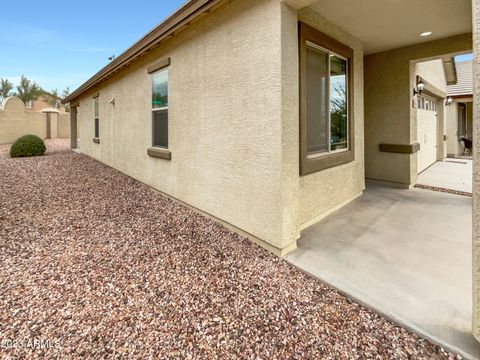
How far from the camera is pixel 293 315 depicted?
7.91 feet

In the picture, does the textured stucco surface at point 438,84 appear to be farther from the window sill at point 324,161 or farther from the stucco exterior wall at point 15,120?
the stucco exterior wall at point 15,120

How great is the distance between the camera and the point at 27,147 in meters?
12.4

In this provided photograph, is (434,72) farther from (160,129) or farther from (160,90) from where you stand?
(160,129)

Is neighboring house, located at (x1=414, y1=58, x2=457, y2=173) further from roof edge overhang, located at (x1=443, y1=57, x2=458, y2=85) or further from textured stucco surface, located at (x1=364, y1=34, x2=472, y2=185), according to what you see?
textured stucco surface, located at (x1=364, y1=34, x2=472, y2=185)

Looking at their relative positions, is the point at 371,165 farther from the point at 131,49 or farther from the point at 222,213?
the point at 131,49

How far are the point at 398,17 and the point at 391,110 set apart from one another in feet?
8.77

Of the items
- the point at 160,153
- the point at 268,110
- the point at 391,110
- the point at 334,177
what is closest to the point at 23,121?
the point at 160,153

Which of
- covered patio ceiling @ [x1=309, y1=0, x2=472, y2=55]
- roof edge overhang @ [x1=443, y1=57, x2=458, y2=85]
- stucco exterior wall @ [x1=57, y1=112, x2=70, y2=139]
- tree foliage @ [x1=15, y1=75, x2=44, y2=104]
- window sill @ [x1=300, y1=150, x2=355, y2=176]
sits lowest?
window sill @ [x1=300, y1=150, x2=355, y2=176]

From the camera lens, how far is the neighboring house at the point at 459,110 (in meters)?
12.8

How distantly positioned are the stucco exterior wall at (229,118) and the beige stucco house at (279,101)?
2 cm

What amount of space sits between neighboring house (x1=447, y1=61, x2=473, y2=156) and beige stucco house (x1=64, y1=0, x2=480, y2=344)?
8146mm

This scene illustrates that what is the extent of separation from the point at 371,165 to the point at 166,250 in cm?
595

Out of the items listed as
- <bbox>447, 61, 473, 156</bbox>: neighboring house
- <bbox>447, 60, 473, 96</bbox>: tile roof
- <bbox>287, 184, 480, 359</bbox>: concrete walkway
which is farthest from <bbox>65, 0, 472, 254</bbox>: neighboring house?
<bbox>447, 61, 473, 156</bbox>: neighboring house

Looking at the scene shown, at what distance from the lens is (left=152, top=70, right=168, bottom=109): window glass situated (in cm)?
596
